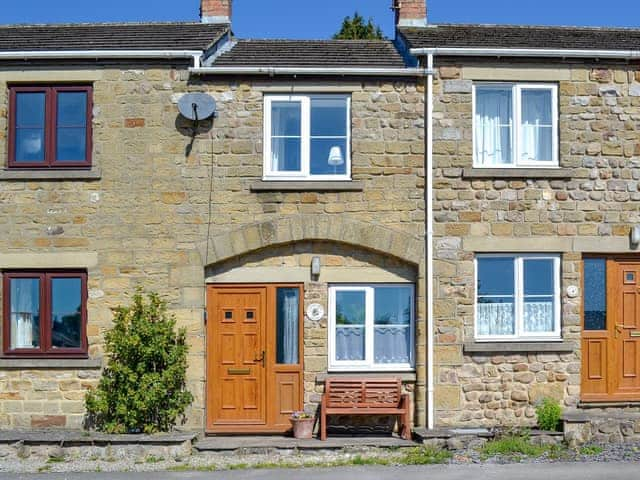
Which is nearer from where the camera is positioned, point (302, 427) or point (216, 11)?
point (302, 427)

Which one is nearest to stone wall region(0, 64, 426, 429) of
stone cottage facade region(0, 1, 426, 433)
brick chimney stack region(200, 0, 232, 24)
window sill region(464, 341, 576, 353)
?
stone cottage facade region(0, 1, 426, 433)

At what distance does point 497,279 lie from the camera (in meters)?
13.0

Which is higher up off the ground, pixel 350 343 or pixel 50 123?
pixel 50 123

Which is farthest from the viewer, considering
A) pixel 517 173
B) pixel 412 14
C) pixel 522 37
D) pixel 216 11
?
pixel 216 11

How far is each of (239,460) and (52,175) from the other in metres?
5.25

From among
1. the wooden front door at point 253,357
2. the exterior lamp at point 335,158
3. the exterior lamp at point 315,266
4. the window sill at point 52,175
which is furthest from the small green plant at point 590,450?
the window sill at point 52,175

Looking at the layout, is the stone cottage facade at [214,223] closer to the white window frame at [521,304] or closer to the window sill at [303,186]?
the window sill at [303,186]

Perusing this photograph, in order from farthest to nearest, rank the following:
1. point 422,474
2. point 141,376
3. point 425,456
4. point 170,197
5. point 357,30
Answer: point 357,30 → point 170,197 → point 141,376 → point 425,456 → point 422,474

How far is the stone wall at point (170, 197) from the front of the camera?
12.7 metres

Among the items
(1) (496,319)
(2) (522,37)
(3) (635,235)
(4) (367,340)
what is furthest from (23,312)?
(3) (635,235)

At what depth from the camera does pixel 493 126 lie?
13.1 m

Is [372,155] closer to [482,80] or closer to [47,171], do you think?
[482,80]

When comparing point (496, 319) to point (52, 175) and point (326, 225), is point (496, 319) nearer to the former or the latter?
point (326, 225)

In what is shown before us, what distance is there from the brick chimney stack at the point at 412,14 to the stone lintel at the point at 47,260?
7.30m
